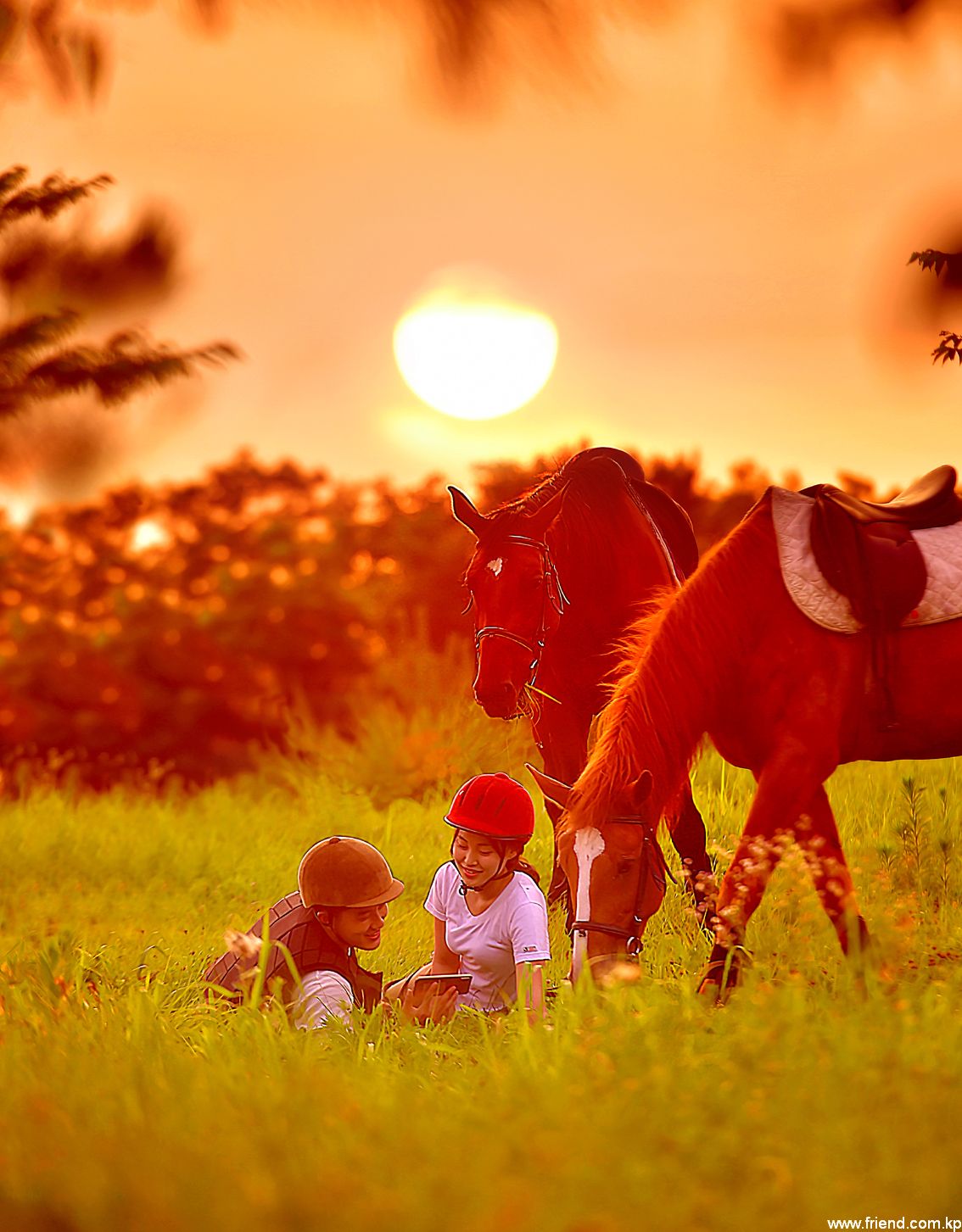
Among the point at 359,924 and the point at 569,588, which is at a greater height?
the point at 569,588

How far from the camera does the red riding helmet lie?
4402 mm

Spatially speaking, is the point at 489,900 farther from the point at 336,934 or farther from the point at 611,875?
the point at 611,875

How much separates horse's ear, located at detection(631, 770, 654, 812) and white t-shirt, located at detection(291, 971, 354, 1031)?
1337 mm

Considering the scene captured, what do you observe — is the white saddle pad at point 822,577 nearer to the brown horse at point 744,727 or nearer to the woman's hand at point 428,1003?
the brown horse at point 744,727

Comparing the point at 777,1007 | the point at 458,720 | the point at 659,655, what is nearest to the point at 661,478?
the point at 458,720

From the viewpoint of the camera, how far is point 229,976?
4.98m

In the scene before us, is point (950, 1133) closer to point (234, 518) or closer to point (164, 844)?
point (164, 844)

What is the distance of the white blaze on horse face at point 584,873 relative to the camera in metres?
3.96

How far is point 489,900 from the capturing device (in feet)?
15.1

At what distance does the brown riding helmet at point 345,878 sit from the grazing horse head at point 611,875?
0.89 meters

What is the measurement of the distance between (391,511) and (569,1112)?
13797 millimetres

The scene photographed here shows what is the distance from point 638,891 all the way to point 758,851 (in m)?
0.47

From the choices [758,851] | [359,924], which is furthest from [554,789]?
[359,924]

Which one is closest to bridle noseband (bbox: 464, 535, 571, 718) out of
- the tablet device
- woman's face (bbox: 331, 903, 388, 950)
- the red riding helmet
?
the red riding helmet
